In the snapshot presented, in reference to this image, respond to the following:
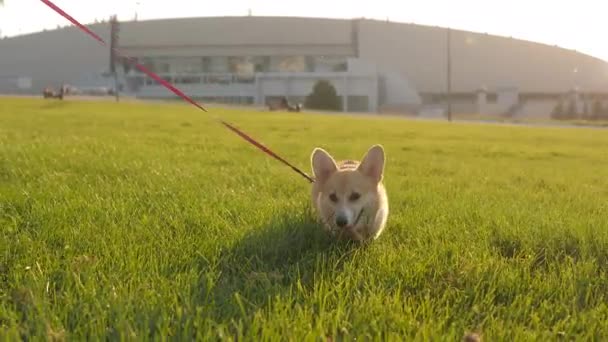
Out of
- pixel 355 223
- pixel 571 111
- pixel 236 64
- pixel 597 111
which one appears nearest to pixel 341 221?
pixel 355 223

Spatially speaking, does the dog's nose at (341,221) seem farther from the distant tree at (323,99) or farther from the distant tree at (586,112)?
the distant tree at (586,112)

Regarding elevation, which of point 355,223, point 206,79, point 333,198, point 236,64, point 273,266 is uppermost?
point 236,64

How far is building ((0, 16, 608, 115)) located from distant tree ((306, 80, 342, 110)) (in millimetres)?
18794

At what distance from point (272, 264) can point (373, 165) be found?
130 cm

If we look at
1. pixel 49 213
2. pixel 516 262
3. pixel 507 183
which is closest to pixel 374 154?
pixel 516 262

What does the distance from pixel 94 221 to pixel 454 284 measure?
2135mm

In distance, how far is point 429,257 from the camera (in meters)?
2.77

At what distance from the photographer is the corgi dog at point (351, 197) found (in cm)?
322

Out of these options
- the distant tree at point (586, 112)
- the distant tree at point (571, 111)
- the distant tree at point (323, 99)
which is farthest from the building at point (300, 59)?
the distant tree at point (323, 99)

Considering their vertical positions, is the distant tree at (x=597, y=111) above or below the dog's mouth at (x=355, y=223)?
above

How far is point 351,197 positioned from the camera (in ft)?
11.4

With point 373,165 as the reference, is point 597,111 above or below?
above

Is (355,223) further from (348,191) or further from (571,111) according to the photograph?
(571,111)

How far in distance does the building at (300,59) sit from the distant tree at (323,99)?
18.8m
